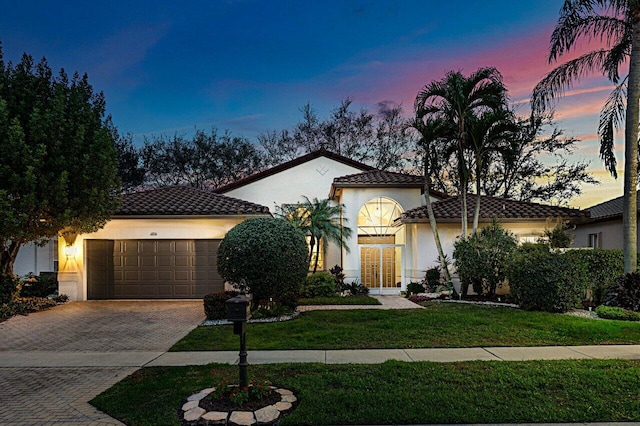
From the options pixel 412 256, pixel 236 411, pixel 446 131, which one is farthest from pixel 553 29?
pixel 236 411

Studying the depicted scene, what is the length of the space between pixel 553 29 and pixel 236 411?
565 inches

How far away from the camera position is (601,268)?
13.0 meters

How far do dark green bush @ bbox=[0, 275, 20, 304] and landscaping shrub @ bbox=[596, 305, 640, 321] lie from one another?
17.0 meters

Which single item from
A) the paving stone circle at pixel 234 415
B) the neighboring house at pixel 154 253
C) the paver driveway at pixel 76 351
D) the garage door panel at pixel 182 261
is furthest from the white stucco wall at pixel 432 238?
the paving stone circle at pixel 234 415

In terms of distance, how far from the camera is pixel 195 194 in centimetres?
1883

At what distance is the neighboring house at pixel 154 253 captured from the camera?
16.4m

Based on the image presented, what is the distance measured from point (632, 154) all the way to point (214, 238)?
44.8 ft

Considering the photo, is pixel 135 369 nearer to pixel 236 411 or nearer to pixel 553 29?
pixel 236 411

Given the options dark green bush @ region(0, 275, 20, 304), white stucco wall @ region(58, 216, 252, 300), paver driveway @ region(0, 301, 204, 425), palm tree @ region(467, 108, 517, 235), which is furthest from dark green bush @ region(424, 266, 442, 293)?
dark green bush @ region(0, 275, 20, 304)

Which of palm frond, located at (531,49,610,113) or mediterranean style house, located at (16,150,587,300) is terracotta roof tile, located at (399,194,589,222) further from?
palm frond, located at (531,49,610,113)

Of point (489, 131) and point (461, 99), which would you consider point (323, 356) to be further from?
point (489, 131)

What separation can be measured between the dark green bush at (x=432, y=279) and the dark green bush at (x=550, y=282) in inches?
177

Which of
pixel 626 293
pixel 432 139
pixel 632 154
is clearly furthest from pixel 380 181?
pixel 626 293

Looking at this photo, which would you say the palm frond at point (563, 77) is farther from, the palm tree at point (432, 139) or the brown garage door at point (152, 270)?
the brown garage door at point (152, 270)
